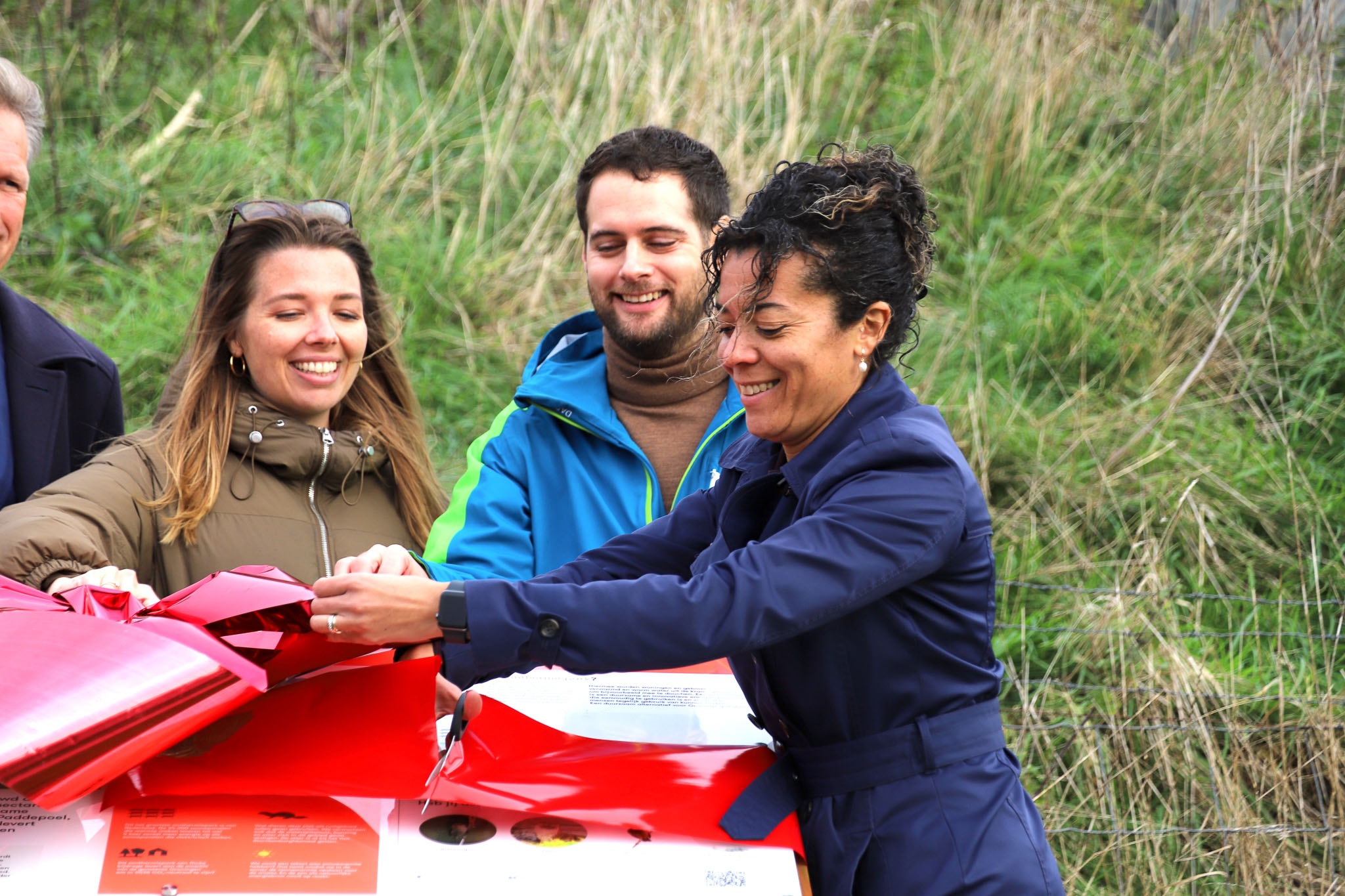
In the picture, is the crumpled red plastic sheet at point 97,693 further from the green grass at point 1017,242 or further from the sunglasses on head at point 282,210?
the green grass at point 1017,242

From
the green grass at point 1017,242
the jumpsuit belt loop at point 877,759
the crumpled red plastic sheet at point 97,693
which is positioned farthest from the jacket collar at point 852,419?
the green grass at point 1017,242

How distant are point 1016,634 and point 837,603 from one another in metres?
3.04

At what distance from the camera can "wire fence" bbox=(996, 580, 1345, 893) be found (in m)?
3.98

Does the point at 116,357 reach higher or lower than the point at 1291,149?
lower

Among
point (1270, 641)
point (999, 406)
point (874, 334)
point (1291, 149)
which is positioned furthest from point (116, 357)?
point (1291, 149)

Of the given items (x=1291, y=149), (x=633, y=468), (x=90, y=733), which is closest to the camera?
(x=90, y=733)

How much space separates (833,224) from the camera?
204 centimetres

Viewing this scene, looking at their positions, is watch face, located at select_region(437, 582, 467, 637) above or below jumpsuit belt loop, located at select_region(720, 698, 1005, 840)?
above

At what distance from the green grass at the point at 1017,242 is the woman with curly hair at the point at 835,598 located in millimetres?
2374

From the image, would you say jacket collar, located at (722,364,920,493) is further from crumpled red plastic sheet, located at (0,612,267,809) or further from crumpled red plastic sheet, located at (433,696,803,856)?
crumpled red plastic sheet, located at (0,612,267,809)

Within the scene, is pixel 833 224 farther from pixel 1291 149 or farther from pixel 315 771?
pixel 1291 149

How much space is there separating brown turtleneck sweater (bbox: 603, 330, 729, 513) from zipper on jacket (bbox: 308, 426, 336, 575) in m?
0.80

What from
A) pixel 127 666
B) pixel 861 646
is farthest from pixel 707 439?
pixel 127 666

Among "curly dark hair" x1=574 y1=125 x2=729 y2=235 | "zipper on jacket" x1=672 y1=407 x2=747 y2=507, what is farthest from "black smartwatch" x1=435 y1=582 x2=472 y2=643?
"curly dark hair" x1=574 y1=125 x2=729 y2=235
